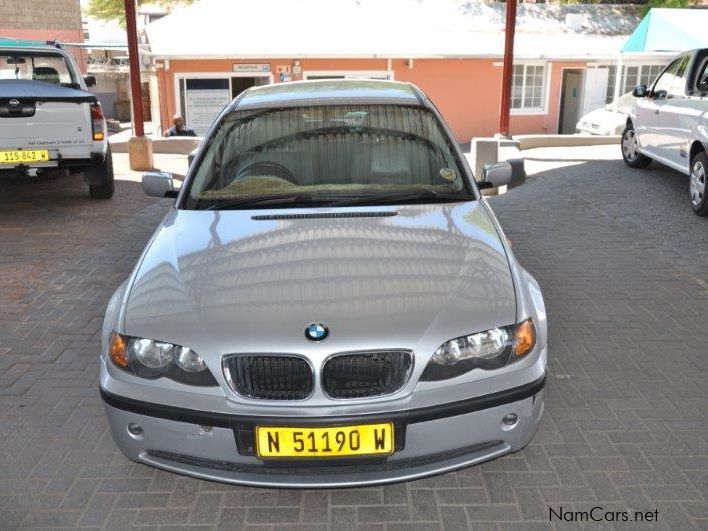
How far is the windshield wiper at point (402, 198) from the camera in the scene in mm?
3764

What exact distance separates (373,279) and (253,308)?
0.52 meters

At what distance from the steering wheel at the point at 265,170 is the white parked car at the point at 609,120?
1350 centimetres

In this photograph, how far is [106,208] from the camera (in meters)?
9.03

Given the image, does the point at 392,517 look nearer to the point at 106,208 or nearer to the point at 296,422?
the point at 296,422

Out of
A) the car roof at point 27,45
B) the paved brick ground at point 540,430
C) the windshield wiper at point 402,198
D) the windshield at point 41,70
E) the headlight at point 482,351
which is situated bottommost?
the paved brick ground at point 540,430

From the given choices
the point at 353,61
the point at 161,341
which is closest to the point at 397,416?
the point at 161,341

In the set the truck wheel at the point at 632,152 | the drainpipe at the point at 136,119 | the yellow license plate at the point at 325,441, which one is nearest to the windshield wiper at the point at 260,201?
the yellow license plate at the point at 325,441

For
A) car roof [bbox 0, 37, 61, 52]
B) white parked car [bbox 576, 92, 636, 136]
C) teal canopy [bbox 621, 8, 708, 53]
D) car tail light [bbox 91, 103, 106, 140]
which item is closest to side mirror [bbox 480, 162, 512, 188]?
car tail light [bbox 91, 103, 106, 140]

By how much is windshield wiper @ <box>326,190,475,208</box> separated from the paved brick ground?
123 cm

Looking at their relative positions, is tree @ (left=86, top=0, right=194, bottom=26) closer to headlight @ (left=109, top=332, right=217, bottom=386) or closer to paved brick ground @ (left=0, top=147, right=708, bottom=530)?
paved brick ground @ (left=0, top=147, right=708, bottom=530)

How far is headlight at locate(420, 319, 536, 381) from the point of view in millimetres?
2701

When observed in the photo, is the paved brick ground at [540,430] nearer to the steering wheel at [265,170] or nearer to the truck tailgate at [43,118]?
the truck tailgate at [43,118]

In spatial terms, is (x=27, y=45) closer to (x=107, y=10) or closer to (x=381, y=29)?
(x=381, y=29)

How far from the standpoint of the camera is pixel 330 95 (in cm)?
446
